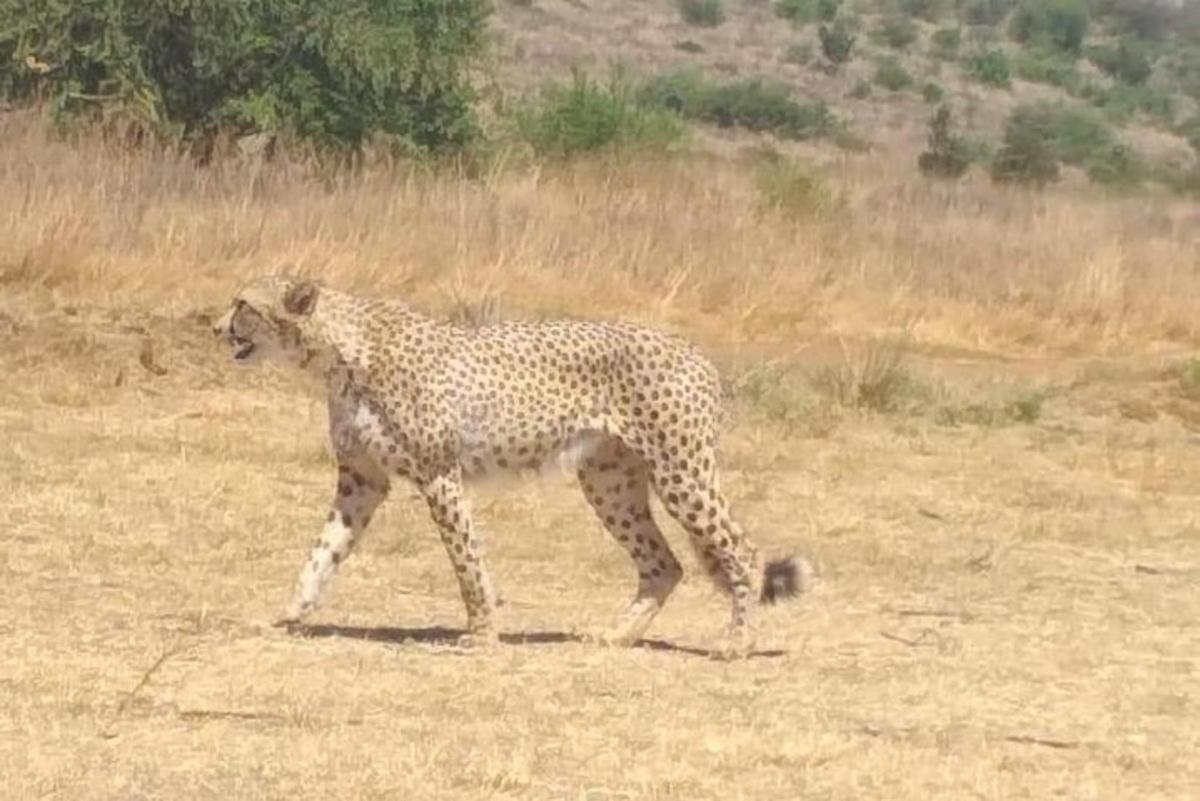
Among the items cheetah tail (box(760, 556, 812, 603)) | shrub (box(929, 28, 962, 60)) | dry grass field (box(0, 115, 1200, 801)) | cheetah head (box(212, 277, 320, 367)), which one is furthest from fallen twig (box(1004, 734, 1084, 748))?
shrub (box(929, 28, 962, 60))

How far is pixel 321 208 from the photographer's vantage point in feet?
56.9

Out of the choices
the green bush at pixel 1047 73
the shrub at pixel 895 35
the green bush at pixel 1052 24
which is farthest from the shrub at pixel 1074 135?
the green bush at pixel 1052 24

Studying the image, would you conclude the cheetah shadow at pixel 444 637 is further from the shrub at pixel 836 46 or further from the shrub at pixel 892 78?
the shrub at pixel 836 46

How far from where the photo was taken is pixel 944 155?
37.4m

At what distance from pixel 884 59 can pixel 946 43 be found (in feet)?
18.4

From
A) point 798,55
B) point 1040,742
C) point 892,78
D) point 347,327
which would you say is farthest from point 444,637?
point 798,55

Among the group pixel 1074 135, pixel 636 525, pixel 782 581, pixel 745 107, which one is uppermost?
pixel 636 525

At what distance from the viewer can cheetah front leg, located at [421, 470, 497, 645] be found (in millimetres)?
8328

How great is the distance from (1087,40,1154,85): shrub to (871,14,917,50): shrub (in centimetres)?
538

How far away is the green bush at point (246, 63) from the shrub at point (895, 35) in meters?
44.9

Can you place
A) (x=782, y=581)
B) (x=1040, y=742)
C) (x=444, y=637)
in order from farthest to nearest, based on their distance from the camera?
1. (x=782, y=581)
2. (x=444, y=637)
3. (x=1040, y=742)

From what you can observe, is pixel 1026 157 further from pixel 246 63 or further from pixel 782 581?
pixel 782 581

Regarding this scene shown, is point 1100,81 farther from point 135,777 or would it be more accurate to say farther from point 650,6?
point 135,777

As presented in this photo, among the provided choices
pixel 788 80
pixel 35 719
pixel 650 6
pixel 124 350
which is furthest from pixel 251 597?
pixel 650 6
